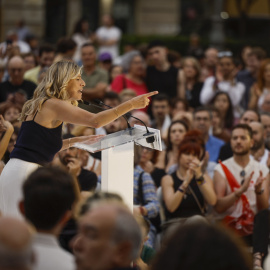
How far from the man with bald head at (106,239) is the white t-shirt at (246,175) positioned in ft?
14.6

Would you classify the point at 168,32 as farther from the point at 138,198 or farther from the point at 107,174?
the point at 107,174

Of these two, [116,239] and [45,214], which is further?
[45,214]

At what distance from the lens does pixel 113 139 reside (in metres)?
5.48

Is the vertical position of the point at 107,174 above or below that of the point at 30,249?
below

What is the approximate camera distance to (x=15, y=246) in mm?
3021

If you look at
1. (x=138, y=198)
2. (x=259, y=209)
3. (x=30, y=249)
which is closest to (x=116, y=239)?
(x=30, y=249)

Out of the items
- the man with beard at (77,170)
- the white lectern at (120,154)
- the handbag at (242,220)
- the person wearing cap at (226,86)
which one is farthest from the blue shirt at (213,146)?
the white lectern at (120,154)

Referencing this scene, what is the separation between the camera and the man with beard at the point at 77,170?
7117mm

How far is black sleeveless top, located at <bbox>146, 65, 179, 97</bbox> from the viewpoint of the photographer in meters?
11.2

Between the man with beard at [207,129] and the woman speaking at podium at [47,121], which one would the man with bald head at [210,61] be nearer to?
the man with beard at [207,129]

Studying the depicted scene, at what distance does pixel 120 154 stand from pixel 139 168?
2136 mm

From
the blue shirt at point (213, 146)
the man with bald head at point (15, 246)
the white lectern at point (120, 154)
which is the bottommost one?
the blue shirt at point (213, 146)

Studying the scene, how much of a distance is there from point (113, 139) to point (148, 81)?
227 inches

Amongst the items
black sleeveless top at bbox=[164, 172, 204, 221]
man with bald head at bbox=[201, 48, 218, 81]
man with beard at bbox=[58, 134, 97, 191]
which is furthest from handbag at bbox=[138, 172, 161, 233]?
man with bald head at bbox=[201, 48, 218, 81]
